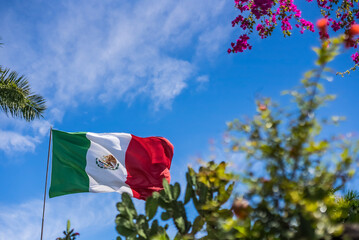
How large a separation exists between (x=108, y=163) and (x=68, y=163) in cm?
107

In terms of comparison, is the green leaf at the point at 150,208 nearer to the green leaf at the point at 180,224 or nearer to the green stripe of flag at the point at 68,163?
the green leaf at the point at 180,224

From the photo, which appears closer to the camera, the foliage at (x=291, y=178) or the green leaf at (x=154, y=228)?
the foliage at (x=291, y=178)

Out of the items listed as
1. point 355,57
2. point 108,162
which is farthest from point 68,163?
point 355,57

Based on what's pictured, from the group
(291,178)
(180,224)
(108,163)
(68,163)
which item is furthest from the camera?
(108,163)

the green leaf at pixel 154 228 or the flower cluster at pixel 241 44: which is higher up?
the flower cluster at pixel 241 44

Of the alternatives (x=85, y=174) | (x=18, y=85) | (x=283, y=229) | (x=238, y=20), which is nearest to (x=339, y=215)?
(x=283, y=229)

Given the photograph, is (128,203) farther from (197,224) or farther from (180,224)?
(197,224)

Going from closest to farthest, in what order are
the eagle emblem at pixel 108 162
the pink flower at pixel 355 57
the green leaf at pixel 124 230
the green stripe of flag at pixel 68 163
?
the green leaf at pixel 124 230 < the pink flower at pixel 355 57 < the green stripe of flag at pixel 68 163 < the eagle emblem at pixel 108 162

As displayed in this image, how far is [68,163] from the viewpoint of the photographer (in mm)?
10023

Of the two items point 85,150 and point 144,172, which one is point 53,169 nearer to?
point 85,150

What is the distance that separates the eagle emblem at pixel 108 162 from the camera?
10094mm

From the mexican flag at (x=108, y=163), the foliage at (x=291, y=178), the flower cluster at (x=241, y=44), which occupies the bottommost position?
the foliage at (x=291, y=178)

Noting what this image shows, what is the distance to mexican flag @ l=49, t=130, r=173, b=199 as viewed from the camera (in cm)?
979

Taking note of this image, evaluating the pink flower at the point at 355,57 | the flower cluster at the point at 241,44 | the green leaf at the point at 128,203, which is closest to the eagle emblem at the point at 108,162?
the flower cluster at the point at 241,44
